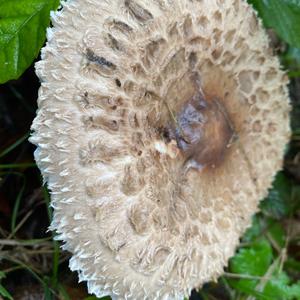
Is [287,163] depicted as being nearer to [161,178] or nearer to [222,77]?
[222,77]

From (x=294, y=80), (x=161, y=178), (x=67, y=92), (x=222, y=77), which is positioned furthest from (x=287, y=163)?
(x=67, y=92)

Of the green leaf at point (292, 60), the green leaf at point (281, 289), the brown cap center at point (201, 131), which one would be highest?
the green leaf at point (292, 60)

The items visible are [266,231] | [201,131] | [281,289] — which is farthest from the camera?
[266,231]

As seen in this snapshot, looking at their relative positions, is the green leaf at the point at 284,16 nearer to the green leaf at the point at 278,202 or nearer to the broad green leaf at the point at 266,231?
the green leaf at the point at 278,202

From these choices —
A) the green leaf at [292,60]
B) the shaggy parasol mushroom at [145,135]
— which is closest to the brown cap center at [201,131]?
the shaggy parasol mushroom at [145,135]

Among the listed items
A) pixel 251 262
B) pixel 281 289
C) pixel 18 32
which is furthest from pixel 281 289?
pixel 18 32

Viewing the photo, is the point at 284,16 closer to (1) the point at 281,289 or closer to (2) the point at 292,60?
(2) the point at 292,60

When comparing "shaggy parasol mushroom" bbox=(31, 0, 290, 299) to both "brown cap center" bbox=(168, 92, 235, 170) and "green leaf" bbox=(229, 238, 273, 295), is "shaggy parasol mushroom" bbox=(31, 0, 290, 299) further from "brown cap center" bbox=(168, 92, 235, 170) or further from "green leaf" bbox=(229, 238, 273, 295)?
"green leaf" bbox=(229, 238, 273, 295)
